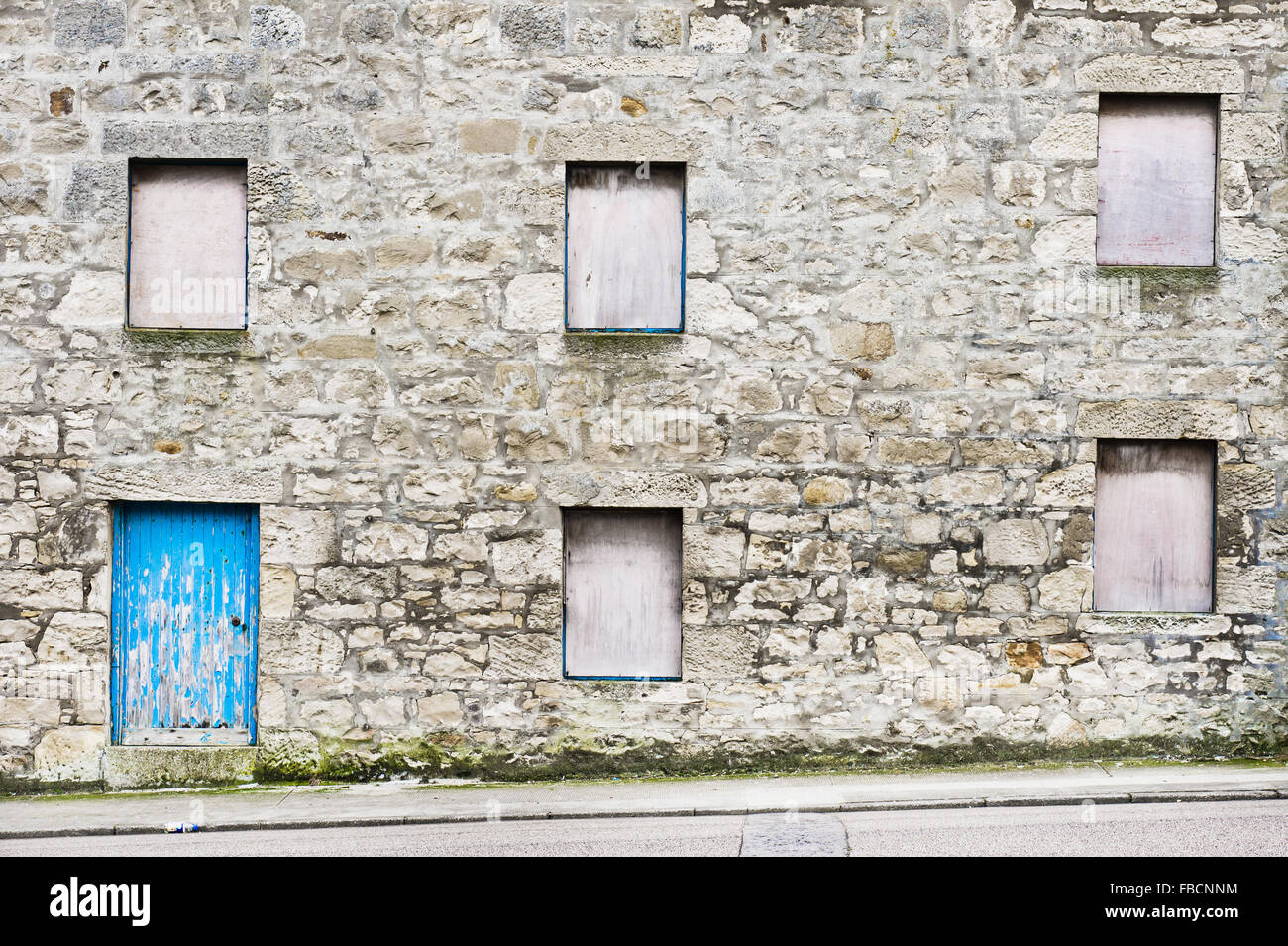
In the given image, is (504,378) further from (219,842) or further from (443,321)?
A: (219,842)

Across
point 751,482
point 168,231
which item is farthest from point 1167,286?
point 168,231

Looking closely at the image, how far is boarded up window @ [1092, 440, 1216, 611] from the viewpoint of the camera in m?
7.36

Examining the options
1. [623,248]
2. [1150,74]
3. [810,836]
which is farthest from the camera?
[623,248]

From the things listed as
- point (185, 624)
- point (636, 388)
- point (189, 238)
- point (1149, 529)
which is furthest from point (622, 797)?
point (189, 238)

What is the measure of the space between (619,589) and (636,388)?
1366 millimetres

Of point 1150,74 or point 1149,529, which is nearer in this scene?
Answer: point 1150,74

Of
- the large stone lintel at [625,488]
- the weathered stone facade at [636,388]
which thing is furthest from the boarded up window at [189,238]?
the large stone lintel at [625,488]

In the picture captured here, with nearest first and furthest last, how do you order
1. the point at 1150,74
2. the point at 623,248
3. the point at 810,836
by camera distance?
the point at 810,836 < the point at 1150,74 < the point at 623,248

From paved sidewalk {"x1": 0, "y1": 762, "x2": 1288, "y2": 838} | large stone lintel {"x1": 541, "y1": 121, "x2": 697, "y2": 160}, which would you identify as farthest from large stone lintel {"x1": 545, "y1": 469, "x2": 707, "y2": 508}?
large stone lintel {"x1": 541, "y1": 121, "x2": 697, "y2": 160}

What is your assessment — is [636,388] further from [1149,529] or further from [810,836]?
[1149,529]

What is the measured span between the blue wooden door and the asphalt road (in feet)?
3.54

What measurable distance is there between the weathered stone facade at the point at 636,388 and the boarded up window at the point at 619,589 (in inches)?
8.7

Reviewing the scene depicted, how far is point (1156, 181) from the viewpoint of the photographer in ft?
24.1

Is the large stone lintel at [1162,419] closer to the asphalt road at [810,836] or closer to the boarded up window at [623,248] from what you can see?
the asphalt road at [810,836]
